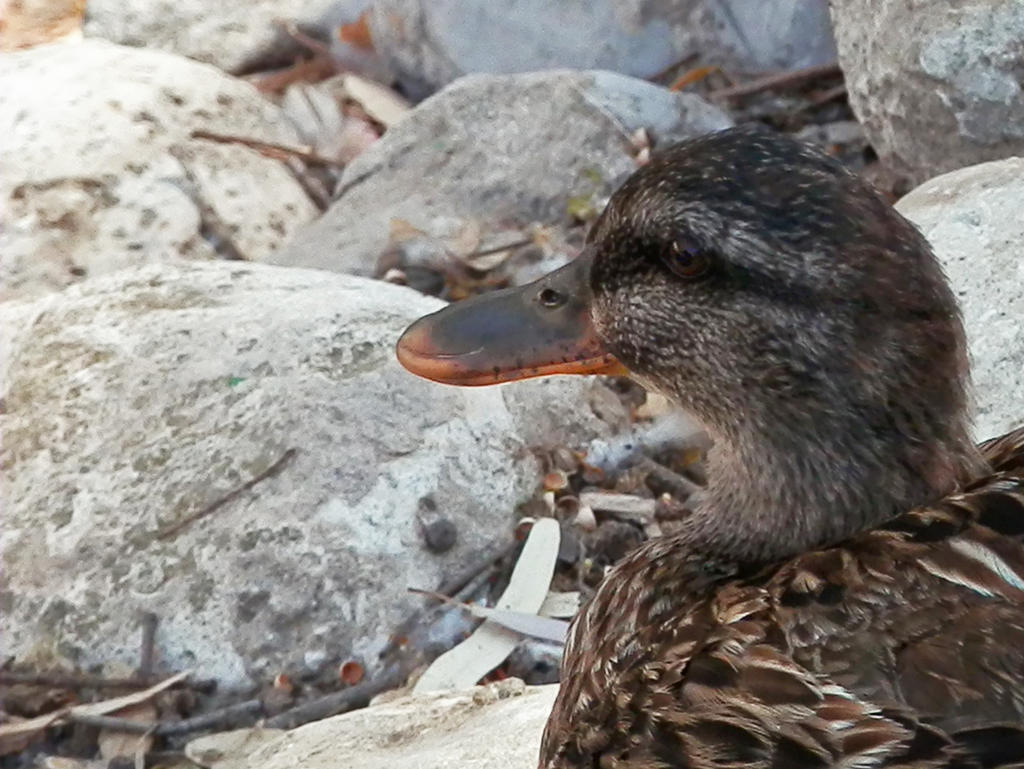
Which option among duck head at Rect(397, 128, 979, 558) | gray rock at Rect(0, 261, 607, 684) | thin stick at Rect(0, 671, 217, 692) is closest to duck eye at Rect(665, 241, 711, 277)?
duck head at Rect(397, 128, 979, 558)

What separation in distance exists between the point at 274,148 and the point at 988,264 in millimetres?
2860

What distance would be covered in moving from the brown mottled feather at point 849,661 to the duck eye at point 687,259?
0.40 m

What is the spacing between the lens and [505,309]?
2143 mm

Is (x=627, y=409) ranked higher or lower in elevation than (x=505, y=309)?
lower

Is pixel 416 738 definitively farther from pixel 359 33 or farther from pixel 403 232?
pixel 359 33

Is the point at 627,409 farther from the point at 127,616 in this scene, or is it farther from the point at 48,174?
the point at 48,174

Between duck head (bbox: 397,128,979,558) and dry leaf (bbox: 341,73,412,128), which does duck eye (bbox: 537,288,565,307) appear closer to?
duck head (bbox: 397,128,979,558)

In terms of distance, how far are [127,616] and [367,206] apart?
2.05 m

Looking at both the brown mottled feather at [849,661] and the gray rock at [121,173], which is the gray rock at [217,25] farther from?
the brown mottled feather at [849,661]

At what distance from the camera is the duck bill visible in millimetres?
2104

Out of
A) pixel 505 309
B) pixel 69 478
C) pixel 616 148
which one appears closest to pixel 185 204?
pixel 616 148

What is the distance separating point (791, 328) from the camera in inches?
72.3

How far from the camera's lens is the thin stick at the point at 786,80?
498 centimetres

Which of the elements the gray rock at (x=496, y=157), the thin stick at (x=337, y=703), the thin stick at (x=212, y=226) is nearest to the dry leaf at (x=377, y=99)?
the gray rock at (x=496, y=157)
